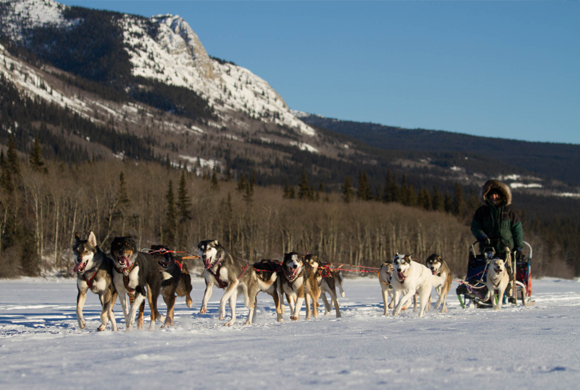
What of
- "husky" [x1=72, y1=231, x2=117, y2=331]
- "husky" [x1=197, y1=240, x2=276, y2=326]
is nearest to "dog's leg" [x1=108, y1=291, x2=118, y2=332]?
"husky" [x1=72, y1=231, x2=117, y2=331]

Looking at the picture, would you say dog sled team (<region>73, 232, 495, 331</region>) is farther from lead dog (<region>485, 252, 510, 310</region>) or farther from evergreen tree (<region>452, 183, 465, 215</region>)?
evergreen tree (<region>452, 183, 465, 215</region>)

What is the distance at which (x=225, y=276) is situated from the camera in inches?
354

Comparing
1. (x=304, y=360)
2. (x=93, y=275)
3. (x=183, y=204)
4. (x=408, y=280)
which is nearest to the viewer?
(x=304, y=360)

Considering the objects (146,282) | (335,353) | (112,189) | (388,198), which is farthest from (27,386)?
(388,198)

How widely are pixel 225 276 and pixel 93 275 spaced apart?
2125 millimetres

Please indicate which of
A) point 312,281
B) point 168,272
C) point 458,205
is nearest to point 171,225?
point 312,281

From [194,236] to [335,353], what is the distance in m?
60.1

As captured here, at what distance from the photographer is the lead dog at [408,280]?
379 inches

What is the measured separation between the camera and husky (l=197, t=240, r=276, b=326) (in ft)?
28.8

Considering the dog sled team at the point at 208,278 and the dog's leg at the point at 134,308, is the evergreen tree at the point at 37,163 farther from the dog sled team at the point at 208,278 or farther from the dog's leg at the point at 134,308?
the dog's leg at the point at 134,308

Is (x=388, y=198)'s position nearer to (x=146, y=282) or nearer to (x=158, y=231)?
(x=158, y=231)

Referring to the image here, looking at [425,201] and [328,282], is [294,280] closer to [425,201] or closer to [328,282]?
[328,282]

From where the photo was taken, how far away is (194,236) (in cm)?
6366

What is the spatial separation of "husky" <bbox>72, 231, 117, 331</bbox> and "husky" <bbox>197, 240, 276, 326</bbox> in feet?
4.67
